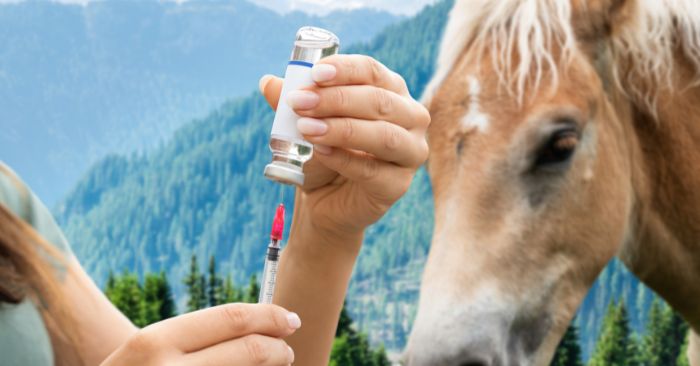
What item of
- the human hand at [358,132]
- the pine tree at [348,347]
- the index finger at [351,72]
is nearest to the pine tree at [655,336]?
the pine tree at [348,347]

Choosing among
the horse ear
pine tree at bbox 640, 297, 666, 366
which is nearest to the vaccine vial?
the horse ear

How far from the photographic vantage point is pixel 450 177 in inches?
84.8

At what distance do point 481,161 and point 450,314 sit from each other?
42 cm

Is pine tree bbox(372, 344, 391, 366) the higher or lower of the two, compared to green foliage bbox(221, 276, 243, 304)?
lower

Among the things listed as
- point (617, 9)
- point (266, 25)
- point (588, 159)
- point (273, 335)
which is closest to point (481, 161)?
point (588, 159)

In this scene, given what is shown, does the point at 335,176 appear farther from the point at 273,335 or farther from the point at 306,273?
the point at 273,335

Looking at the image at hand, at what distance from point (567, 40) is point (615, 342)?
15.6 meters

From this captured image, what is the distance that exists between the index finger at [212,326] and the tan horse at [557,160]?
114 centimetres

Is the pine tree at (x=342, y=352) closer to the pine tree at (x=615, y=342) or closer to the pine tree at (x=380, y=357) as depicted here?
the pine tree at (x=380, y=357)

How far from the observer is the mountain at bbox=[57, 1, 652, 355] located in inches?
1173

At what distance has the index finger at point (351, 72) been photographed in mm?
989

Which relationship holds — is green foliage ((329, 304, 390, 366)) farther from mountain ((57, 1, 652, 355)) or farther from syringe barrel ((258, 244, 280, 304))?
syringe barrel ((258, 244, 280, 304))

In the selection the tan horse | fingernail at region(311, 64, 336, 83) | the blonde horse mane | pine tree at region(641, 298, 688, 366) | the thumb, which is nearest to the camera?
fingernail at region(311, 64, 336, 83)

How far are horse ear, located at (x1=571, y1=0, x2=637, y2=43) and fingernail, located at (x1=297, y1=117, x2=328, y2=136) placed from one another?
1451 millimetres
